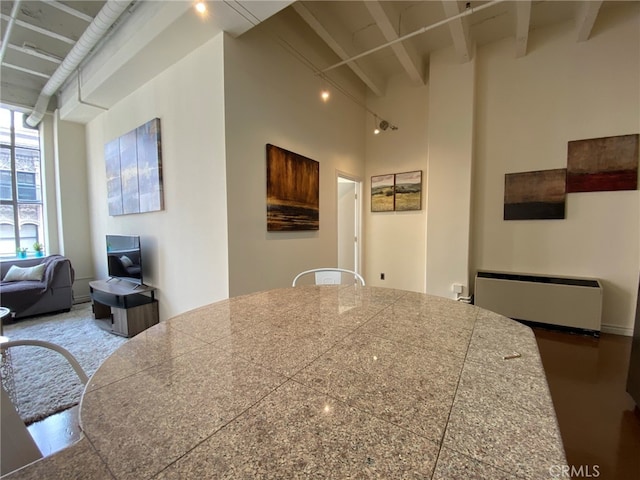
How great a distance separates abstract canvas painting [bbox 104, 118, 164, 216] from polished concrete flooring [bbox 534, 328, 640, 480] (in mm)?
4153

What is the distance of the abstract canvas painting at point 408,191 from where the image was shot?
4.31m

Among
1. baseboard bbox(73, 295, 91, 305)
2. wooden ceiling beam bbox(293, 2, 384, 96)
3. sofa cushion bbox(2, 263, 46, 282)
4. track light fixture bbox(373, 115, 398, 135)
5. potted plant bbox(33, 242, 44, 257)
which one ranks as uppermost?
wooden ceiling beam bbox(293, 2, 384, 96)

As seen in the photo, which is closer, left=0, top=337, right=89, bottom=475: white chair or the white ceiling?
left=0, top=337, right=89, bottom=475: white chair

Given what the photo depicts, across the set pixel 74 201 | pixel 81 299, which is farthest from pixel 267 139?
pixel 81 299

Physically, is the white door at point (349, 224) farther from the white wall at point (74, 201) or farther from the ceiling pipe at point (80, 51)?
the white wall at point (74, 201)

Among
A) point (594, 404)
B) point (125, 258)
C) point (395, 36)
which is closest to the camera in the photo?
point (594, 404)

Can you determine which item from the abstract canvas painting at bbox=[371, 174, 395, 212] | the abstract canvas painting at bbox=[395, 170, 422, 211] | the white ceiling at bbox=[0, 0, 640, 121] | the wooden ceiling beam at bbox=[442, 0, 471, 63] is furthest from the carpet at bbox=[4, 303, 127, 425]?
the wooden ceiling beam at bbox=[442, 0, 471, 63]

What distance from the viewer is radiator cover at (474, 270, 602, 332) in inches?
117

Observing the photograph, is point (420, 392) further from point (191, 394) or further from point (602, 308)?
point (602, 308)

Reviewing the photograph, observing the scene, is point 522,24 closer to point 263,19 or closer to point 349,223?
point 263,19

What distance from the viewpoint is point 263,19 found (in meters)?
2.32

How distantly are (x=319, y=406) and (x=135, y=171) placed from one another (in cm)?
404

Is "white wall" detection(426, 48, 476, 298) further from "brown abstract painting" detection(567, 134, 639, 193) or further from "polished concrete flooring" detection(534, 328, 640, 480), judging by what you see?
"polished concrete flooring" detection(534, 328, 640, 480)

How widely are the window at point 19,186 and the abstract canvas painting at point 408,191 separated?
6431 mm
